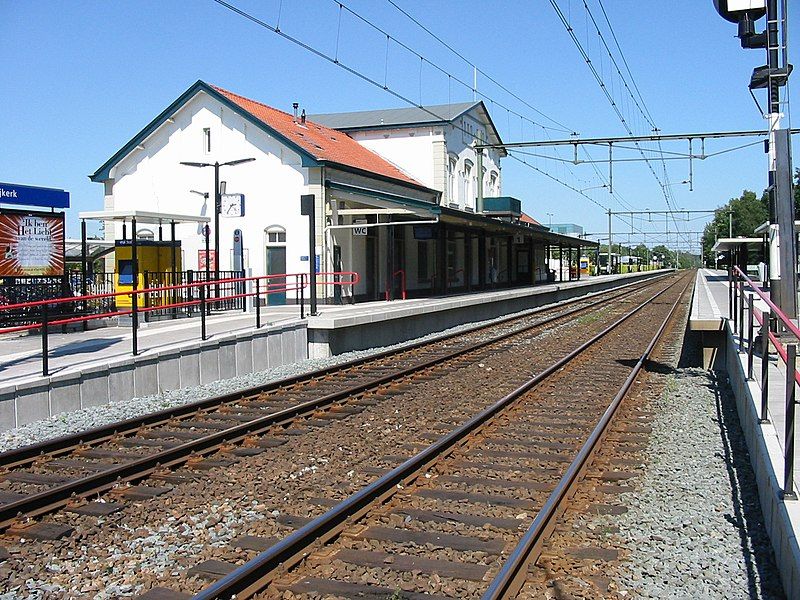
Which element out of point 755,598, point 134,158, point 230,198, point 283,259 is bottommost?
point 755,598

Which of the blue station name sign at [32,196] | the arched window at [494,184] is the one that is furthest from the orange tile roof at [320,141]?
the arched window at [494,184]

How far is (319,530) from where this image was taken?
5.60 meters

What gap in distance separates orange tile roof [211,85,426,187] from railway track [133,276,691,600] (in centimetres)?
1776

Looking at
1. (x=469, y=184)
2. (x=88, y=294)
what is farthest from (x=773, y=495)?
(x=469, y=184)

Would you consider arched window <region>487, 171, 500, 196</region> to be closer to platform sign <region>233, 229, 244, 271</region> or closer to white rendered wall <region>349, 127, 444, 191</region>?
white rendered wall <region>349, 127, 444, 191</region>

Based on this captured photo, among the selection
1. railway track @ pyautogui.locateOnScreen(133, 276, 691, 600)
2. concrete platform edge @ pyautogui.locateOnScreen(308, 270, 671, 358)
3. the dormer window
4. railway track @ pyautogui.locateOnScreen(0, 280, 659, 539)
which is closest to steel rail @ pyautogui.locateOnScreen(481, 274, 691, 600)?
railway track @ pyautogui.locateOnScreen(133, 276, 691, 600)

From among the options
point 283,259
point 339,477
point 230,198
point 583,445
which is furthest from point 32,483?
point 283,259

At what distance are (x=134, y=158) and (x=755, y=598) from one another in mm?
27808

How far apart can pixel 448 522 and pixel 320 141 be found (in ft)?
87.7

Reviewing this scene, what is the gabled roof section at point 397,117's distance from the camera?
39969mm

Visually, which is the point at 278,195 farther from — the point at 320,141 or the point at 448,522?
the point at 448,522

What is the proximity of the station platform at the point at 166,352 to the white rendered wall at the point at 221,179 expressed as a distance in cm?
622

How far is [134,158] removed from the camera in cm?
2919

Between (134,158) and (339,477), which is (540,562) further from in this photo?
(134,158)
